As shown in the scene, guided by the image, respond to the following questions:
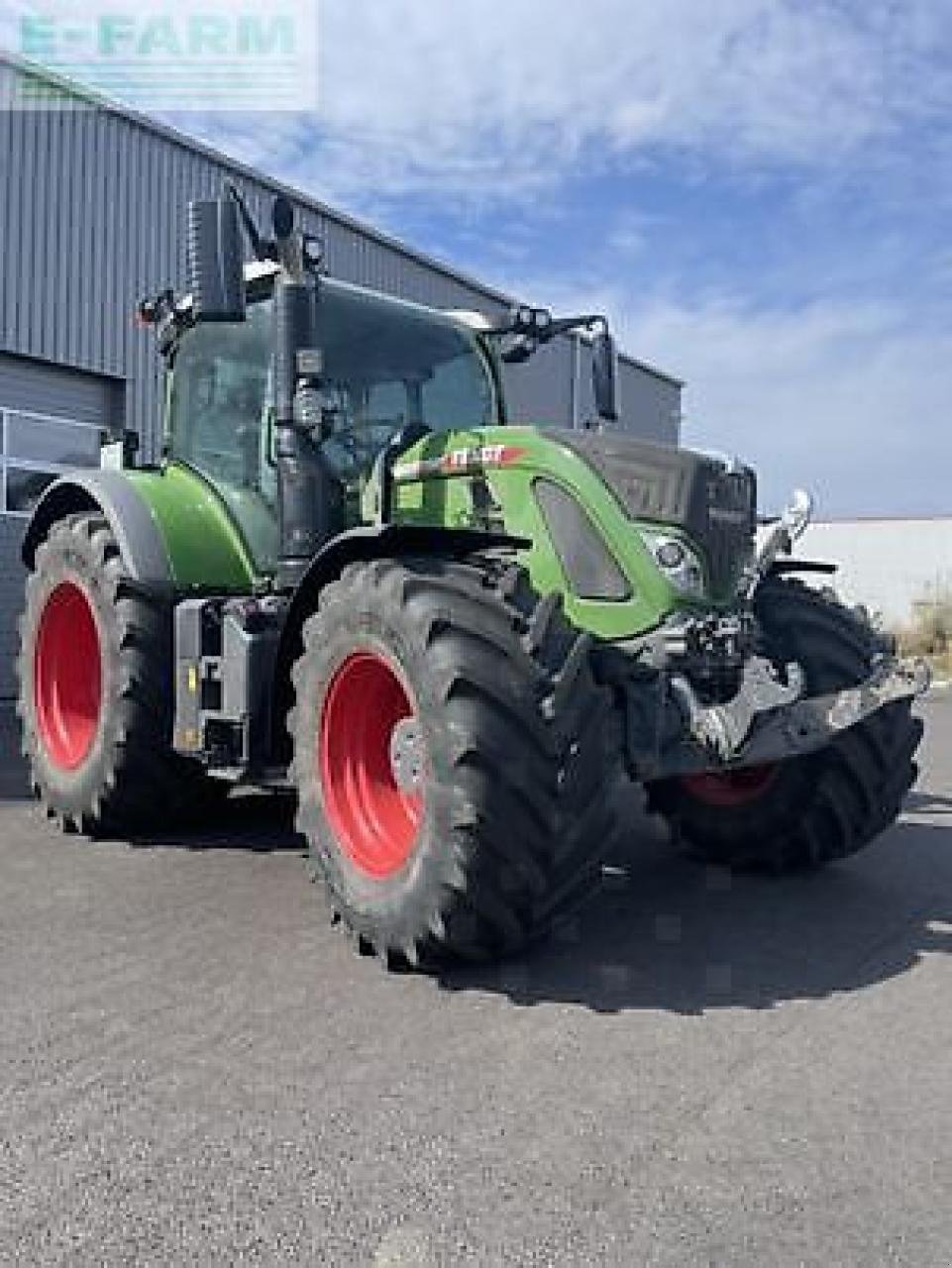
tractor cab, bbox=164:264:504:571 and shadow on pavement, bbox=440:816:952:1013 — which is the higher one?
tractor cab, bbox=164:264:504:571

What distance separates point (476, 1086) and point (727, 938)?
1.64 metres

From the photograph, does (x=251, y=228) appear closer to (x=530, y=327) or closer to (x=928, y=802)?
(x=530, y=327)

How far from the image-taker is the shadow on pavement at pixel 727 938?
4.07 m

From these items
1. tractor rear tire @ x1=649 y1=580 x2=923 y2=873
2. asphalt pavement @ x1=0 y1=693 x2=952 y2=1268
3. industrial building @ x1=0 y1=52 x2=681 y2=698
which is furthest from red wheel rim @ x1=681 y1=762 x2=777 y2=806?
industrial building @ x1=0 y1=52 x2=681 y2=698

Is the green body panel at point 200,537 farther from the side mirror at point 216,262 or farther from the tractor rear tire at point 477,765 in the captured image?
the tractor rear tire at point 477,765

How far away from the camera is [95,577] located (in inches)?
238

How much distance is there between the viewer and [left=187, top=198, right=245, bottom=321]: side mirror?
15.5 feet

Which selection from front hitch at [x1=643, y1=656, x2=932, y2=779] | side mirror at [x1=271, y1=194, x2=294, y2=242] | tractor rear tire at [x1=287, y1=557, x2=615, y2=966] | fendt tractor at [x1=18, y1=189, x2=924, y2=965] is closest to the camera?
tractor rear tire at [x1=287, y1=557, x2=615, y2=966]

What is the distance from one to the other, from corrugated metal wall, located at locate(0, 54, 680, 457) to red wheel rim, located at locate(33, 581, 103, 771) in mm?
5659

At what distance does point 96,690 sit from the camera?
6719mm

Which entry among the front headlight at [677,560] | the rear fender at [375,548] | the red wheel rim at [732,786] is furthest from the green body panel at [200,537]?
the red wheel rim at [732,786]

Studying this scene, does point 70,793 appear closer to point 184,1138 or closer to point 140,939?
point 140,939

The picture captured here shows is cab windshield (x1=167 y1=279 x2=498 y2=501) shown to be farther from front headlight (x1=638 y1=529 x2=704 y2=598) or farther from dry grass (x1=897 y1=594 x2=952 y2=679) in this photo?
dry grass (x1=897 y1=594 x2=952 y2=679)

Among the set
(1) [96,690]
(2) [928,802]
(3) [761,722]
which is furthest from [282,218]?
(2) [928,802]
